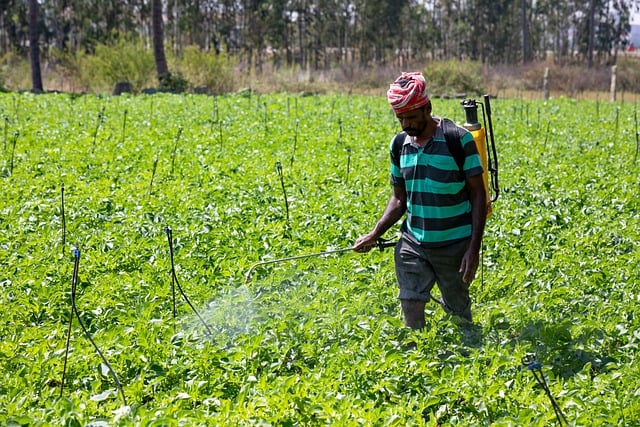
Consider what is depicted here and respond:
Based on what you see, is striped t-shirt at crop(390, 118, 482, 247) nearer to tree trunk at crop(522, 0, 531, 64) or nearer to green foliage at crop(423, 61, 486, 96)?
green foliage at crop(423, 61, 486, 96)

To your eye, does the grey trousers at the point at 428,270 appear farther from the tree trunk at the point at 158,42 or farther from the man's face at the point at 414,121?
the tree trunk at the point at 158,42

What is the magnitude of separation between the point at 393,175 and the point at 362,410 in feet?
4.80

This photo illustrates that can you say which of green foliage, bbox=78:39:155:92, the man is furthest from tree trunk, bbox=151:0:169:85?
the man

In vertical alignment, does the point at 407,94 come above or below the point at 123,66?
above

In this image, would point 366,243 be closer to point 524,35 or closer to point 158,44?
point 158,44

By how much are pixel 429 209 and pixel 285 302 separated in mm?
1244

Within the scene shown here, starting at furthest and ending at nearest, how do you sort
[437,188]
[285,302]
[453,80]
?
[453,80] < [285,302] < [437,188]

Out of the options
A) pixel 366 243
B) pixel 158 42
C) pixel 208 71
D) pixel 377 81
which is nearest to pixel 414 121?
pixel 366 243

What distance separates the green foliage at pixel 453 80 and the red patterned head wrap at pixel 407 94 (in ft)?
80.1

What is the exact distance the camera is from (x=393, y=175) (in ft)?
13.9

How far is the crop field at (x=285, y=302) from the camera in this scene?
349 centimetres

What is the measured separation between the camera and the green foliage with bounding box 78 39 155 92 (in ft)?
82.6

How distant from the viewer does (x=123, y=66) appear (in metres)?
25.1

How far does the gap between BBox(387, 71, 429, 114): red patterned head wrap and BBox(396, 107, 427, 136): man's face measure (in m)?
0.03
